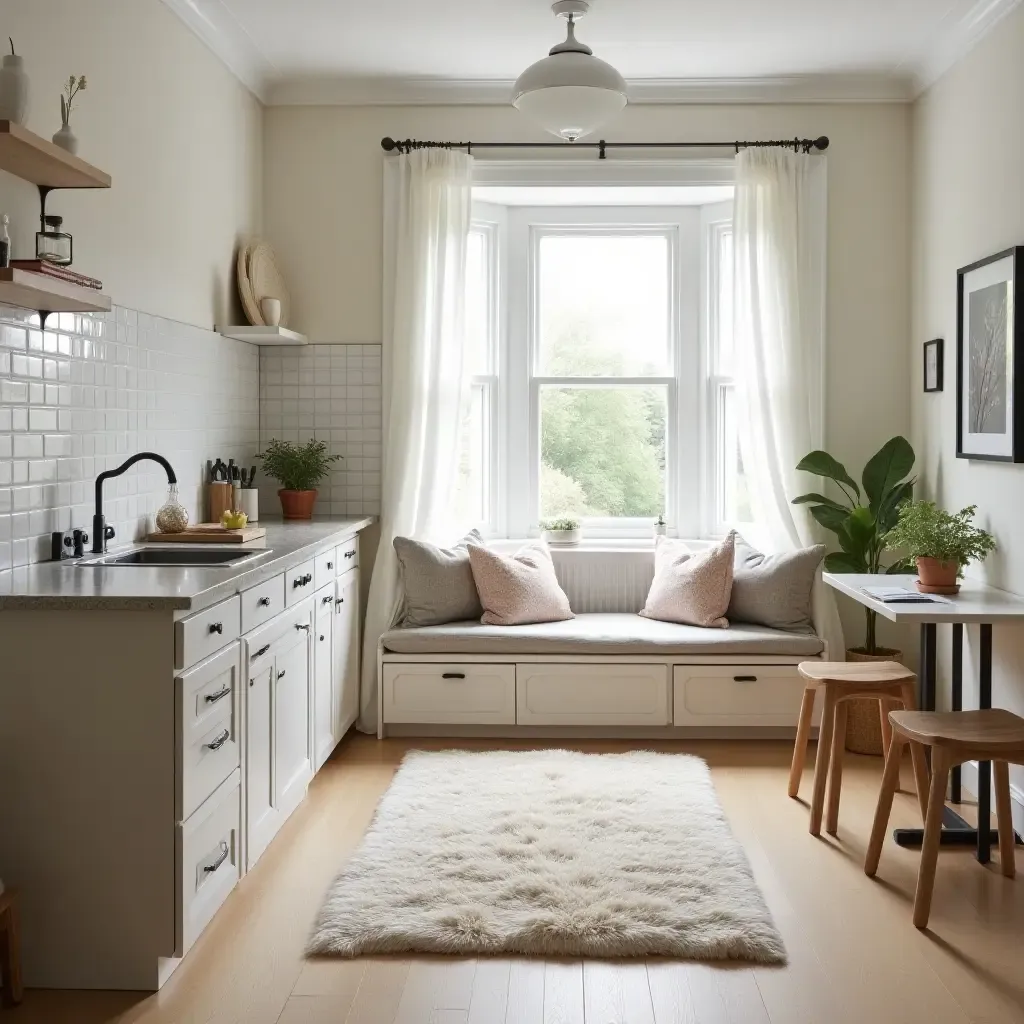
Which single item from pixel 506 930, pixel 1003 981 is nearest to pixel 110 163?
pixel 506 930

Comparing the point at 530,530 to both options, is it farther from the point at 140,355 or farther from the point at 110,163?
the point at 110,163

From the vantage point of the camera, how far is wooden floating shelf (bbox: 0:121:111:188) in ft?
8.45

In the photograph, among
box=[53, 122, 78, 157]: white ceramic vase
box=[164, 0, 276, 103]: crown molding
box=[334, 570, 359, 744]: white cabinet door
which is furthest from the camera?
box=[334, 570, 359, 744]: white cabinet door

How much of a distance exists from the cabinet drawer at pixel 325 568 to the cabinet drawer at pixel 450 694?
62 centimetres

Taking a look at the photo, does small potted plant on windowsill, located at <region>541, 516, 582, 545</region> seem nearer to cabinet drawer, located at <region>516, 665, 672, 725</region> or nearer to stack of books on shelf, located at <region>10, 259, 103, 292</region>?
cabinet drawer, located at <region>516, 665, 672, 725</region>

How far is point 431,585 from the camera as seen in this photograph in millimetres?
4918

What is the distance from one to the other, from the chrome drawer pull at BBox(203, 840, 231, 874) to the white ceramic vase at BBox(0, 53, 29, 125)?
184cm

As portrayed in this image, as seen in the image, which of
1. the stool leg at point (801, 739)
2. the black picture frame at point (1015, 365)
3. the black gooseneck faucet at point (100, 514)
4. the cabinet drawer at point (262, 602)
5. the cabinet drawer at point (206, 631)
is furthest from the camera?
the stool leg at point (801, 739)

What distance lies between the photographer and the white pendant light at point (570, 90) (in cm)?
389

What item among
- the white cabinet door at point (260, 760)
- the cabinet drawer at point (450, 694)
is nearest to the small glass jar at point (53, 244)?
the white cabinet door at point (260, 760)

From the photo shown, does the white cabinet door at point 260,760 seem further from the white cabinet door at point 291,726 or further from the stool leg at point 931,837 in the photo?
the stool leg at point 931,837

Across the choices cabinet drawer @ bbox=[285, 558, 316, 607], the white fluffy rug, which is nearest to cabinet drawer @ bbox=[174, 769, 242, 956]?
the white fluffy rug

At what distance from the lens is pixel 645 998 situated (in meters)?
2.58

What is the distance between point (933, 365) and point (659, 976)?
303 centimetres
